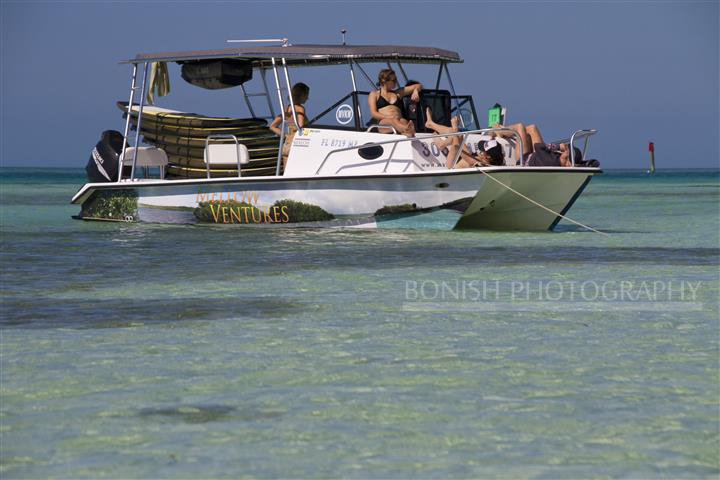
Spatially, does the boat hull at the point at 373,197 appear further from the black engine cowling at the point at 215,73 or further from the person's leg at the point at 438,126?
the black engine cowling at the point at 215,73

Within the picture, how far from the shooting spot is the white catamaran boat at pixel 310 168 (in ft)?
45.9

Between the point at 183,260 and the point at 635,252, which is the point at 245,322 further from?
the point at 635,252

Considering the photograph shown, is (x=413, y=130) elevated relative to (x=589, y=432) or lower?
elevated

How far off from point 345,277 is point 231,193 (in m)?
5.29

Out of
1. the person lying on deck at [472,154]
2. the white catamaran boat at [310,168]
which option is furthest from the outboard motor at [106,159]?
the person lying on deck at [472,154]

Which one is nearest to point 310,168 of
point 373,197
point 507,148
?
point 373,197

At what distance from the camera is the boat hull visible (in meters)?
13.8

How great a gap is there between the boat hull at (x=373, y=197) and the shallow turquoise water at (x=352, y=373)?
2.61 m

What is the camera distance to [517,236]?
1484 centimetres

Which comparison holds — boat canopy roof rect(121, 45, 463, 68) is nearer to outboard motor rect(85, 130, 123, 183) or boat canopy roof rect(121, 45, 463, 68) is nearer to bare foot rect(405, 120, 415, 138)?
bare foot rect(405, 120, 415, 138)

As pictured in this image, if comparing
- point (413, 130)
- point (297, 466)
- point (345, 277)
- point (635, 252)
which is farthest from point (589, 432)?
point (413, 130)

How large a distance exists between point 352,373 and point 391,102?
9417mm

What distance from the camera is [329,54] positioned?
14984 mm

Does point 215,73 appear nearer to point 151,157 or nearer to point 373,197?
point 151,157
